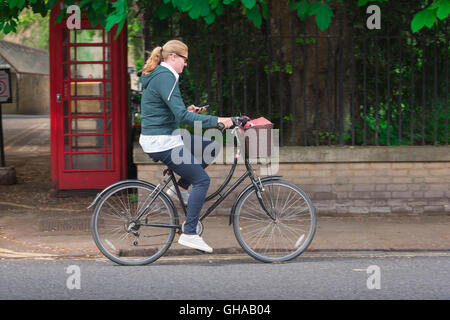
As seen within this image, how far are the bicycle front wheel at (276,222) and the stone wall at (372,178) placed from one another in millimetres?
2204

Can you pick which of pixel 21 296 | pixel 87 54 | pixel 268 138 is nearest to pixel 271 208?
pixel 268 138

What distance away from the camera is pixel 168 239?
6.05 m

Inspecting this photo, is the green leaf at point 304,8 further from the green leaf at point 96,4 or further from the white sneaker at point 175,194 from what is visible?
the white sneaker at point 175,194

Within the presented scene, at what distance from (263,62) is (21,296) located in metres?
4.86

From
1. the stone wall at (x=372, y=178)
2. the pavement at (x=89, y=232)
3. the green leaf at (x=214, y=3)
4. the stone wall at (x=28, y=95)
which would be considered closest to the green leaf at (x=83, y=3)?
the green leaf at (x=214, y=3)

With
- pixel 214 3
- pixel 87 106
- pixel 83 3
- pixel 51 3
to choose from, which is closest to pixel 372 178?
pixel 214 3

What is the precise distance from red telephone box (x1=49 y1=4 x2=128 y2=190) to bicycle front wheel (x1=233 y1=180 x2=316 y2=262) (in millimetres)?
4145

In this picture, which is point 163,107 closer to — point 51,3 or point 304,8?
point 304,8

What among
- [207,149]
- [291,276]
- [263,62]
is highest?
[263,62]

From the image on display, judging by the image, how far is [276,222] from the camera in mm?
6137

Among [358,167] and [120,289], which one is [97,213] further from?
[358,167]

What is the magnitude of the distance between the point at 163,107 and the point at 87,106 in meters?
4.07

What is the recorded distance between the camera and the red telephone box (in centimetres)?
960

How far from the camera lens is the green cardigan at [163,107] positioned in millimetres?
5727
